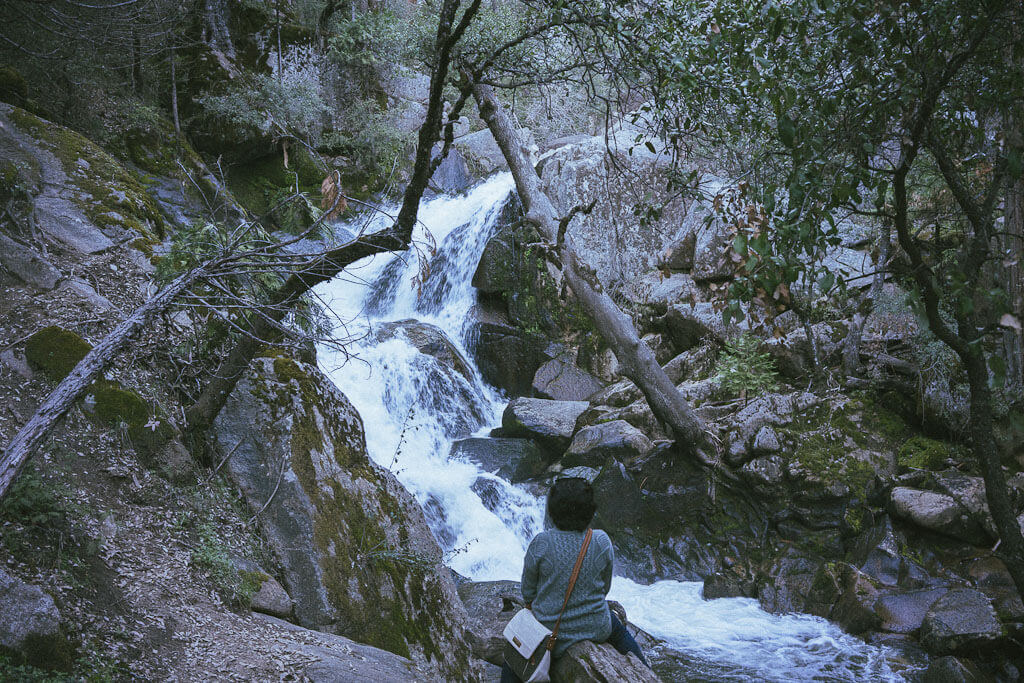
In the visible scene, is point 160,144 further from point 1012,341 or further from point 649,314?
point 1012,341

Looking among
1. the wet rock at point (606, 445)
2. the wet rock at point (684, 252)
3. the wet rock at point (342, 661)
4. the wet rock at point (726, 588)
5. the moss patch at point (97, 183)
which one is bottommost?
the wet rock at point (342, 661)

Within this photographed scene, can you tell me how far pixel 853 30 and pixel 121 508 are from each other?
15.2 feet

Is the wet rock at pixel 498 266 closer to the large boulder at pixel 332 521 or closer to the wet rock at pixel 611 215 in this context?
the wet rock at pixel 611 215

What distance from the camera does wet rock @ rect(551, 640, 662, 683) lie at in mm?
2674

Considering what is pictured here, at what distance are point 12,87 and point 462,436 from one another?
24.4ft

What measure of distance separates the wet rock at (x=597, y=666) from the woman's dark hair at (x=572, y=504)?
0.49 meters

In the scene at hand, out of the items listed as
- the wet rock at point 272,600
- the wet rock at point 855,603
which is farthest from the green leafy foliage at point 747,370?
the wet rock at point 272,600

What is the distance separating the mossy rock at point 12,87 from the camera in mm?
7680

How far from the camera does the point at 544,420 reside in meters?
10.6

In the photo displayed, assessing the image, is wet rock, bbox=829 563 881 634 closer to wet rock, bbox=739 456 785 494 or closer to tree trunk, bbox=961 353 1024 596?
wet rock, bbox=739 456 785 494

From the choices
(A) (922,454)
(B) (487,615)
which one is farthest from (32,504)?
(A) (922,454)

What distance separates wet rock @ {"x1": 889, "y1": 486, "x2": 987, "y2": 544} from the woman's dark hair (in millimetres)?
5587

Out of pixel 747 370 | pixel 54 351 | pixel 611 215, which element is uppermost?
pixel 611 215

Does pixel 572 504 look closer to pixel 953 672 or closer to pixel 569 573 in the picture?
pixel 569 573
